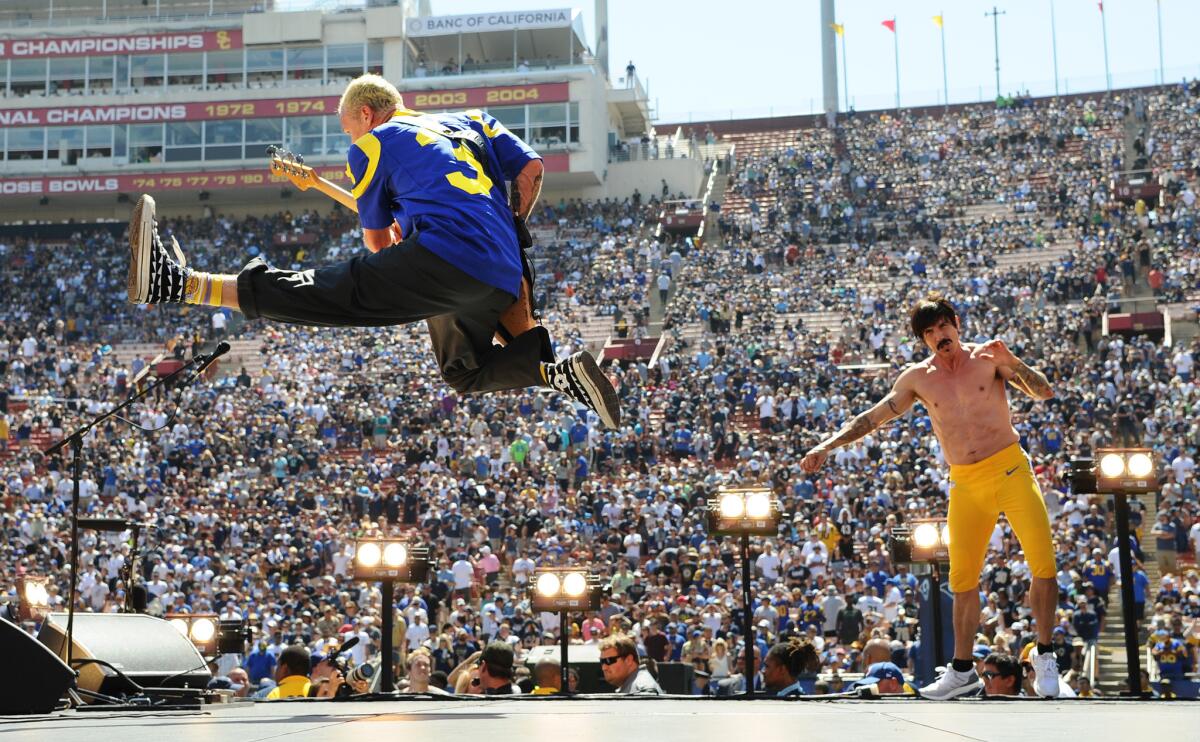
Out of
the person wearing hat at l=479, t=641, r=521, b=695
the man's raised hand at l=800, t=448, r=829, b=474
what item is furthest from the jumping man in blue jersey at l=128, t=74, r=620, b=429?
the person wearing hat at l=479, t=641, r=521, b=695

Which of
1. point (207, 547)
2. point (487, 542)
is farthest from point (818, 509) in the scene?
point (207, 547)

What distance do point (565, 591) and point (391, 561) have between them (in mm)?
1654

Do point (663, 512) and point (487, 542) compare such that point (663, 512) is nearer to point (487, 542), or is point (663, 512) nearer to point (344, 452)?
point (487, 542)

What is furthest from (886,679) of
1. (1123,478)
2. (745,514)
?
(1123,478)

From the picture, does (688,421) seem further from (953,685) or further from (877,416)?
(953,685)

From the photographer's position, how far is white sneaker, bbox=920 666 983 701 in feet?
19.8

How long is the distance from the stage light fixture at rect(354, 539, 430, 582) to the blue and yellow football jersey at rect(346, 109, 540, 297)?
4363mm

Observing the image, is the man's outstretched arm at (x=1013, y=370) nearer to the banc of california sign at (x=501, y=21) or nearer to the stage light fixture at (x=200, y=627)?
the stage light fixture at (x=200, y=627)

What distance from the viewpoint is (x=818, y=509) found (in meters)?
20.8

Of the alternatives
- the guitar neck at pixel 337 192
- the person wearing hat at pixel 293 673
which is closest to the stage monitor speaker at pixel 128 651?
the person wearing hat at pixel 293 673

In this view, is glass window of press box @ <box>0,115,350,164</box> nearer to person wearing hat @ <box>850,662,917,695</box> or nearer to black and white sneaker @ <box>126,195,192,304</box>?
person wearing hat @ <box>850,662,917,695</box>

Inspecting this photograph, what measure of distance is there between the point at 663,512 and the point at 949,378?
50.2 ft

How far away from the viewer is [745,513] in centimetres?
773

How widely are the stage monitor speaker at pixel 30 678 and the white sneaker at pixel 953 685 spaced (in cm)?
351
